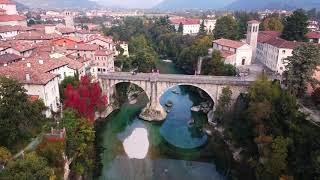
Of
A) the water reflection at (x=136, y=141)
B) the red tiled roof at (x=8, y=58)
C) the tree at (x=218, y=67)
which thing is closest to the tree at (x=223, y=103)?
the tree at (x=218, y=67)

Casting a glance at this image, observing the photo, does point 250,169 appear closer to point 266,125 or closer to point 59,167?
point 266,125

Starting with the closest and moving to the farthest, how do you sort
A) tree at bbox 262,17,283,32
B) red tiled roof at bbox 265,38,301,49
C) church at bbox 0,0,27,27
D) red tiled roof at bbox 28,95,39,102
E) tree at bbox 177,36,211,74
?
1. red tiled roof at bbox 28,95,39,102
2. red tiled roof at bbox 265,38,301,49
3. tree at bbox 177,36,211,74
4. church at bbox 0,0,27,27
5. tree at bbox 262,17,283,32

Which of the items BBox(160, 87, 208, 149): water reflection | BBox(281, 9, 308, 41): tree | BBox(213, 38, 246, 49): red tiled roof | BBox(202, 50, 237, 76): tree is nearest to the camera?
BBox(160, 87, 208, 149): water reflection

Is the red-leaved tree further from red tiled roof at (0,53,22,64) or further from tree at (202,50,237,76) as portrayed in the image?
tree at (202,50,237,76)

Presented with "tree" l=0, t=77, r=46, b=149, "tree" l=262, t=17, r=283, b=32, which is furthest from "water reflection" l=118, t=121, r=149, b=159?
"tree" l=262, t=17, r=283, b=32

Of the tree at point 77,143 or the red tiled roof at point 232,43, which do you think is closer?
the tree at point 77,143

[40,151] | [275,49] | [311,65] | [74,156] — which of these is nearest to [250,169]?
[311,65]

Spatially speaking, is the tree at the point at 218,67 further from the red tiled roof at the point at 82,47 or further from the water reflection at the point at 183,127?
the red tiled roof at the point at 82,47

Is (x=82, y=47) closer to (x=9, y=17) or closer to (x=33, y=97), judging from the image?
(x=33, y=97)
